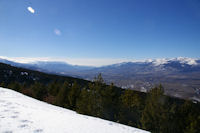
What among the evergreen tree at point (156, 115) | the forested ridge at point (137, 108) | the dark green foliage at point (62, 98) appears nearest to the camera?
the evergreen tree at point (156, 115)

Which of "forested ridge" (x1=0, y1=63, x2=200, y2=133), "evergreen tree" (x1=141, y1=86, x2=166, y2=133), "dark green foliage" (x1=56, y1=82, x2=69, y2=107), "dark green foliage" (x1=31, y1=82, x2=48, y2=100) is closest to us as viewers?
"evergreen tree" (x1=141, y1=86, x2=166, y2=133)

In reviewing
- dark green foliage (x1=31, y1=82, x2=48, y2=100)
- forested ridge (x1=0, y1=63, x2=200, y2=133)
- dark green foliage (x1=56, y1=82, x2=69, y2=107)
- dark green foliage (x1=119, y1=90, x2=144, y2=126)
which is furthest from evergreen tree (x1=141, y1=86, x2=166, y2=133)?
dark green foliage (x1=31, y1=82, x2=48, y2=100)

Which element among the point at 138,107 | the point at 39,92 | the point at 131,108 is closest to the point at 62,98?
the point at 39,92

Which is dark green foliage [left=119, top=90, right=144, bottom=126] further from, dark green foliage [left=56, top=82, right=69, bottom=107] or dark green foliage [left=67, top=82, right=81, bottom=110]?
dark green foliage [left=56, top=82, right=69, bottom=107]

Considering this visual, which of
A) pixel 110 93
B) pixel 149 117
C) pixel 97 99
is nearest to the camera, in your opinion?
pixel 149 117

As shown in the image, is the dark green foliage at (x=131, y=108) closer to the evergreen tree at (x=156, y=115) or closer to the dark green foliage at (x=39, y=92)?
the evergreen tree at (x=156, y=115)

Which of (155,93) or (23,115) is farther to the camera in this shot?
(155,93)

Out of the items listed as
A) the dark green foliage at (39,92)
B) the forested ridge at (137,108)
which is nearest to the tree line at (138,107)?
the forested ridge at (137,108)

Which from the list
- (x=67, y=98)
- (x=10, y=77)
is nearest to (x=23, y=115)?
(x=67, y=98)

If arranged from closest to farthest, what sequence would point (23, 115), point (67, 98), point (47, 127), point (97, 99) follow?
point (47, 127), point (23, 115), point (97, 99), point (67, 98)

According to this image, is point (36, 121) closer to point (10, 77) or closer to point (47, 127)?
point (47, 127)

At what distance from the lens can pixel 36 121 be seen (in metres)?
5.06

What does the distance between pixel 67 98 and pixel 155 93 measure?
20603mm

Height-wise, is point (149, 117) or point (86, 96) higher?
point (86, 96)
